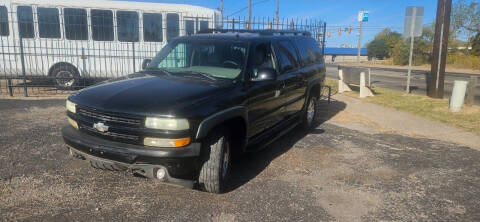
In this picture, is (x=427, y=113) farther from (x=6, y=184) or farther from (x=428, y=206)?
(x=6, y=184)

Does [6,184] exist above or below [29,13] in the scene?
below

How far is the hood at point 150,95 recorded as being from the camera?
3.09m

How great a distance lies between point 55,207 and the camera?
334 centimetres

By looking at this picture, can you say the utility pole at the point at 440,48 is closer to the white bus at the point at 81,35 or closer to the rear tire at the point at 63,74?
the white bus at the point at 81,35

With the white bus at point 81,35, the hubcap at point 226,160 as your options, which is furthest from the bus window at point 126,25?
the hubcap at point 226,160

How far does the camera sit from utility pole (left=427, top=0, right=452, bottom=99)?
10344 millimetres

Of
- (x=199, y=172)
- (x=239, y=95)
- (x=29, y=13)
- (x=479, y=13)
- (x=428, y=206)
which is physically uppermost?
(x=479, y=13)

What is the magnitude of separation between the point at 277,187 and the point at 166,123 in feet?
5.49

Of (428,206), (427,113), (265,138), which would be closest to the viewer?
(428,206)

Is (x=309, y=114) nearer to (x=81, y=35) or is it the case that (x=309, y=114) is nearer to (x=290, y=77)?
(x=290, y=77)

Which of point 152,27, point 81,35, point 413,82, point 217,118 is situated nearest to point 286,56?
point 217,118

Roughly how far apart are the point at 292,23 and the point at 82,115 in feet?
32.9

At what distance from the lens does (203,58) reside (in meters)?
4.52

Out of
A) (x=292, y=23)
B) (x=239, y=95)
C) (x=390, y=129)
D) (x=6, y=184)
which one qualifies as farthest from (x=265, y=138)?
(x=292, y=23)
